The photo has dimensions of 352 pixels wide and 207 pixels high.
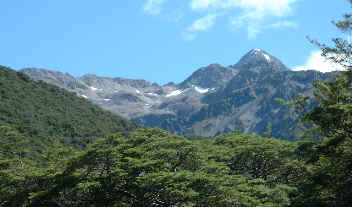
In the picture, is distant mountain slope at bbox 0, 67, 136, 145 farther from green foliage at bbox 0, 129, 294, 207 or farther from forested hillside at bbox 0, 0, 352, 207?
green foliage at bbox 0, 129, 294, 207

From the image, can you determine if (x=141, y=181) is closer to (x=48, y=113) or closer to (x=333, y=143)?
(x=333, y=143)

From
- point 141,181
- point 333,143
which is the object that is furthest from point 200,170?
point 333,143

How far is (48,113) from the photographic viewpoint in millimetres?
92938

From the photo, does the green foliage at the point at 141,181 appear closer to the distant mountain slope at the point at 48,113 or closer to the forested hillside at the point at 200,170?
the forested hillside at the point at 200,170

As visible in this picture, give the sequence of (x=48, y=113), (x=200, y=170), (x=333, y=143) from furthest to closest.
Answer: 1. (x=48, y=113)
2. (x=200, y=170)
3. (x=333, y=143)

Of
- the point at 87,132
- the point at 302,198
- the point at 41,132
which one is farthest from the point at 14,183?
the point at 87,132

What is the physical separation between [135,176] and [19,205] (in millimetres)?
9090

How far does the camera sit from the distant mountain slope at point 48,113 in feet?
254

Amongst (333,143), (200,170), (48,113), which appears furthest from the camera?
(48,113)

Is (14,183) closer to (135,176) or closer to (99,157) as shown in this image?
(99,157)

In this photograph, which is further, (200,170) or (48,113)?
(48,113)

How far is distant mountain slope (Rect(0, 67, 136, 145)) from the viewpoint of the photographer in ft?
254

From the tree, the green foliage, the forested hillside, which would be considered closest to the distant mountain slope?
the forested hillside

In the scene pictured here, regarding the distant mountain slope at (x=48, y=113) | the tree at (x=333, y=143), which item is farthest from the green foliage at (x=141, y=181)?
the distant mountain slope at (x=48, y=113)
